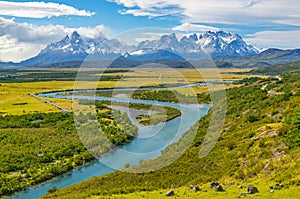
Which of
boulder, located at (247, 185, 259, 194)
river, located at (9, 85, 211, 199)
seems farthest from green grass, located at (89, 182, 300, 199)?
river, located at (9, 85, 211, 199)

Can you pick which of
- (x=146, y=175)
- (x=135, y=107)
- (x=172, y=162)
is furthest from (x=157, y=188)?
(x=135, y=107)

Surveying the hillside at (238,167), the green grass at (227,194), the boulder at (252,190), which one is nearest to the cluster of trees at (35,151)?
the hillside at (238,167)

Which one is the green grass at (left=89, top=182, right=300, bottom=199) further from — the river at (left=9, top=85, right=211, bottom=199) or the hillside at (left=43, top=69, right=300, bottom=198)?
the river at (left=9, top=85, right=211, bottom=199)

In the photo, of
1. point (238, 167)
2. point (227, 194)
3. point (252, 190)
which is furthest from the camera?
point (238, 167)

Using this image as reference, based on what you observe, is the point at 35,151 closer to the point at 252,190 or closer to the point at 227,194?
the point at 227,194

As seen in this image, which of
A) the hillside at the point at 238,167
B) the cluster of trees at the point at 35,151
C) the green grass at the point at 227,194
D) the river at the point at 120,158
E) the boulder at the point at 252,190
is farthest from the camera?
the cluster of trees at the point at 35,151

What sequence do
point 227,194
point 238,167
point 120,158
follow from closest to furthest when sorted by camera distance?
point 227,194
point 238,167
point 120,158

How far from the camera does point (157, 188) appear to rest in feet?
92.9

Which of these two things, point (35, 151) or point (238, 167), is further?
point (35, 151)

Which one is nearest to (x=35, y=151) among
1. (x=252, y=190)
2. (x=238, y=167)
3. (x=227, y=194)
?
(x=238, y=167)

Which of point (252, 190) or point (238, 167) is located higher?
point (252, 190)

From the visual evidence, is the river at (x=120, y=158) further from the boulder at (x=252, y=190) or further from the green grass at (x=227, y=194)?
the boulder at (x=252, y=190)

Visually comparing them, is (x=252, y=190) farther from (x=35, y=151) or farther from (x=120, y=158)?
(x=35, y=151)

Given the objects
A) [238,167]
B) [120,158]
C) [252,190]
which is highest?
[252,190]
